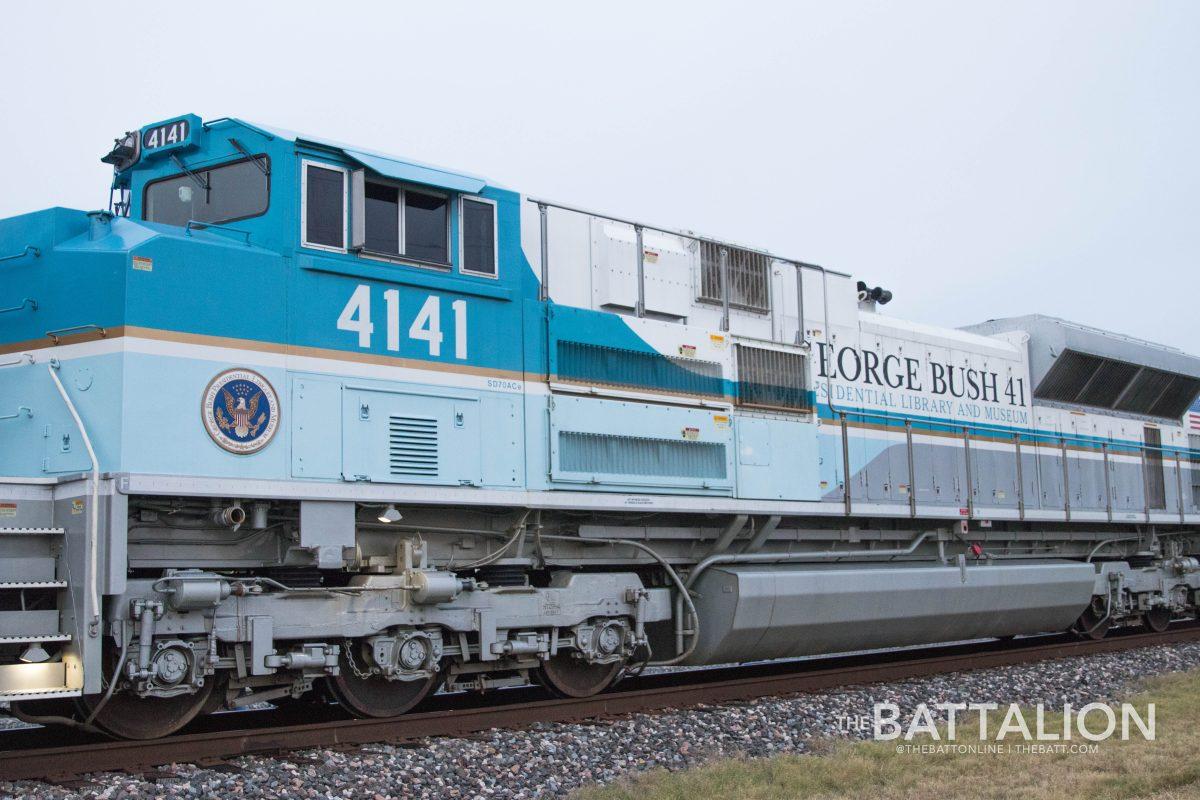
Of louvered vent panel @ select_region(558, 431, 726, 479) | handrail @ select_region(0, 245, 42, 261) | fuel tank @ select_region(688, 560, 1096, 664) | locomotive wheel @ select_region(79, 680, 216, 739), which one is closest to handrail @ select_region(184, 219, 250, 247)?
handrail @ select_region(0, 245, 42, 261)

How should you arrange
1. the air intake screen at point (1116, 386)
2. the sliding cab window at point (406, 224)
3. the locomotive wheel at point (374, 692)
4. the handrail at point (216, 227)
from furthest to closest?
the air intake screen at point (1116, 386) < the sliding cab window at point (406, 224) < the locomotive wheel at point (374, 692) < the handrail at point (216, 227)

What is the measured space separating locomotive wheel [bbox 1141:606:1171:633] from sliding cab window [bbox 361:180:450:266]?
42.3 feet

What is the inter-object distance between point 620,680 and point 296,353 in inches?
196

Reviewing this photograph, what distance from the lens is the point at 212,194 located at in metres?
8.66

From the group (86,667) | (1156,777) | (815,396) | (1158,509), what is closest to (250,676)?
(86,667)

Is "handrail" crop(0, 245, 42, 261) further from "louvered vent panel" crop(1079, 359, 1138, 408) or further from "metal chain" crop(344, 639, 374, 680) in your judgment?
"louvered vent panel" crop(1079, 359, 1138, 408)

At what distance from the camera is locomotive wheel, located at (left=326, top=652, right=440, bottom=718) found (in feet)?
27.7

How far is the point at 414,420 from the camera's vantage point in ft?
28.3

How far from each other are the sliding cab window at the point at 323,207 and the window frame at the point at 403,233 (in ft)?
0.53

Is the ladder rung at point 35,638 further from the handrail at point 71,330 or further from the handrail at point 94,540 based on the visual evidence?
the handrail at point 71,330

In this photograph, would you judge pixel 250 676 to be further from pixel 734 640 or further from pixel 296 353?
pixel 734 640

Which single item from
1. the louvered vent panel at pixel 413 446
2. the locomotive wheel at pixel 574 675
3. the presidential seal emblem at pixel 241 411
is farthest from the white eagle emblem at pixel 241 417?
the locomotive wheel at pixel 574 675

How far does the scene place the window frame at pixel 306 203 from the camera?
323 inches

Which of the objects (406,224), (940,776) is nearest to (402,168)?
(406,224)
